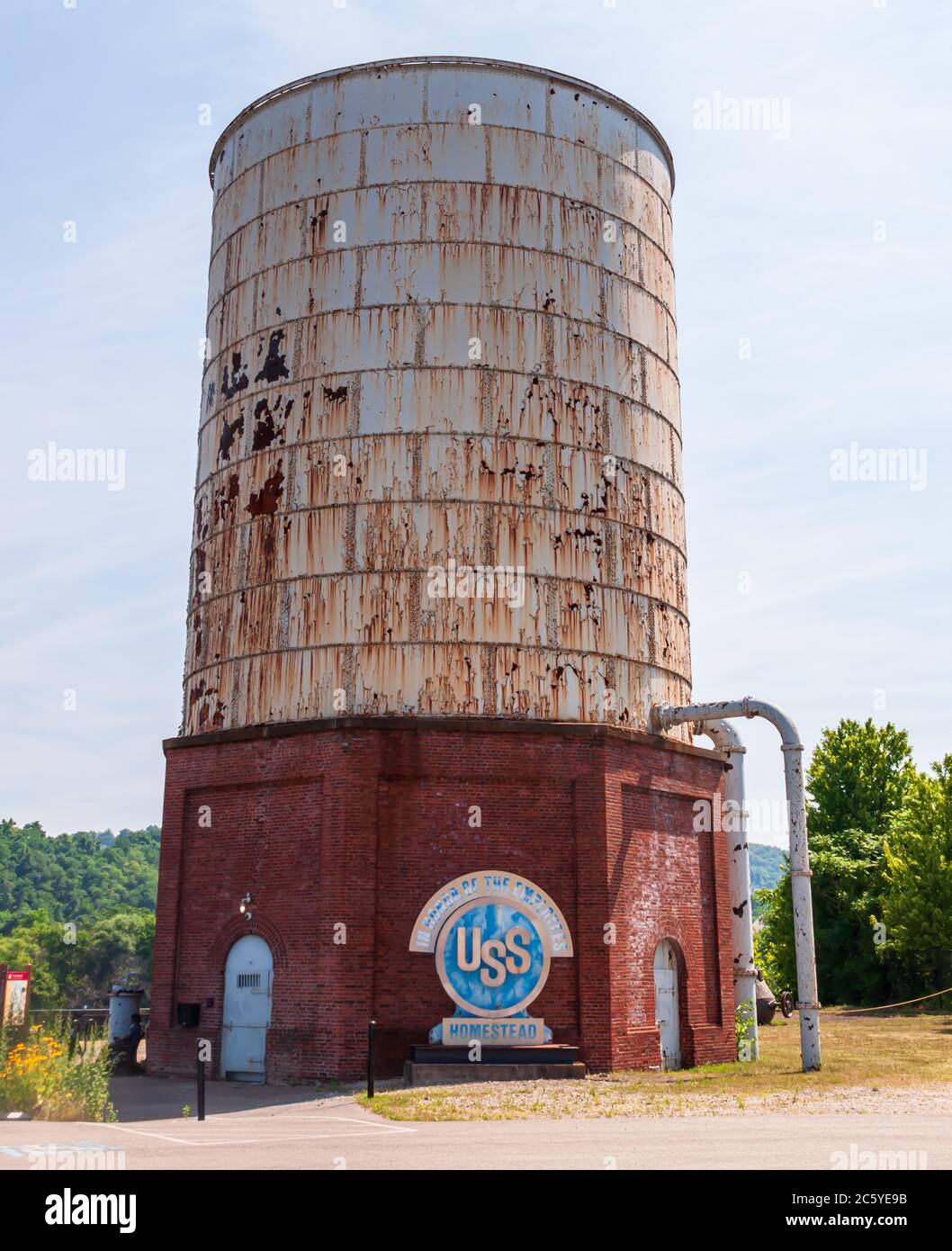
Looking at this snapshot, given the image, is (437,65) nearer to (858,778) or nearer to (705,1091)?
(705,1091)

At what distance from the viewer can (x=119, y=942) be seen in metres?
139

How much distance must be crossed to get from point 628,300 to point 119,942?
127m

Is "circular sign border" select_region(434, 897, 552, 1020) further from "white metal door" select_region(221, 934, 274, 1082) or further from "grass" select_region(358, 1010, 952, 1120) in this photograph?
"white metal door" select_region(221, 934, 274, 1082)

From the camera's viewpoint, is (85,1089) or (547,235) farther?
→ (547,235)

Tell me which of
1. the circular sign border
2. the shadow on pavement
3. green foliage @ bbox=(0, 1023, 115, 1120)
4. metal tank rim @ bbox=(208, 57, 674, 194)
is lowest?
the shadow on pavement

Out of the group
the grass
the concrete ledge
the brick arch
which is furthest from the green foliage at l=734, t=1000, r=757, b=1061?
the brick arch

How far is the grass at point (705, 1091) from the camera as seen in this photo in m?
17.6

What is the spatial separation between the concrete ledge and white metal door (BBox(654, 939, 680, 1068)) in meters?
3.41

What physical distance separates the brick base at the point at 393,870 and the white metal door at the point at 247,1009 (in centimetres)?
29

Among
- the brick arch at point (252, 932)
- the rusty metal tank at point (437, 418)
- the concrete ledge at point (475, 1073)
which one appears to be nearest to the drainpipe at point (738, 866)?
the rusty metal tank at point (437, 418)

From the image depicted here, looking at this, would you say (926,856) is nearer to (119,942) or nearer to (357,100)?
(357,100)

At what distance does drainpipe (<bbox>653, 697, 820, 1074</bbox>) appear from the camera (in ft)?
76.4

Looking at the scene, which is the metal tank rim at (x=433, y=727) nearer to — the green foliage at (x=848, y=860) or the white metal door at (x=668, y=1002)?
the white metal door at (x=668, y=1002)
